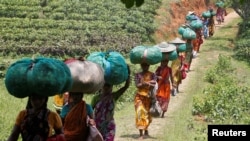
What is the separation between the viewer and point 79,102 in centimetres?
554

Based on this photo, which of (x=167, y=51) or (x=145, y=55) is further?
(x=167, y=51)

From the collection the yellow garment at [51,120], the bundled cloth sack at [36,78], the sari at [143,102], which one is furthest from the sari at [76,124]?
the sari at [143,102]

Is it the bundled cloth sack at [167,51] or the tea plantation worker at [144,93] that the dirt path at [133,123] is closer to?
the tea plantation worker at [144,93]

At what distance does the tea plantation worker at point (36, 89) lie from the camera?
4.72m

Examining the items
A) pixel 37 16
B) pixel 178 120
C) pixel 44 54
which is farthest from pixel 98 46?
pixel 178 120

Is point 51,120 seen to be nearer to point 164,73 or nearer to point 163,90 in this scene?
point 164,73

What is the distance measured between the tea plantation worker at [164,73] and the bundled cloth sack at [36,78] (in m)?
5.83

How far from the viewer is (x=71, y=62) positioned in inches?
220

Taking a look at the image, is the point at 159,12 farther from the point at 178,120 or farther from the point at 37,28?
the point at 178,120

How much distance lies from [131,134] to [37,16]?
14.5 meters

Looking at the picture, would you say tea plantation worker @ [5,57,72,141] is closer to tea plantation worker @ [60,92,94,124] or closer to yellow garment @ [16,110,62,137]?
yellow garment @ [16,110,62,137]

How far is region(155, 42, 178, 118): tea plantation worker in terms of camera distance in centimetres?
1062

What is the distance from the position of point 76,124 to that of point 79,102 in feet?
0.78

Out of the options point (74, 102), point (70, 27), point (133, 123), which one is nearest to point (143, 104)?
point (133, 123)
